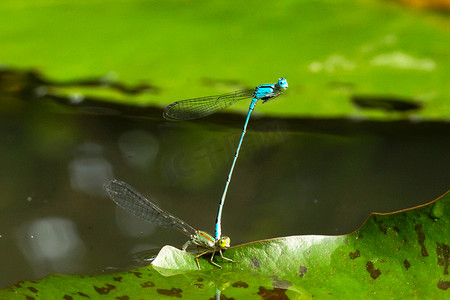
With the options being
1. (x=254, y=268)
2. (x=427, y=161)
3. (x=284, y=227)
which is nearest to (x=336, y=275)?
(x=254, y=268)

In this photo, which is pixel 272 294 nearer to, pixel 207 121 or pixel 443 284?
pixel 443 284

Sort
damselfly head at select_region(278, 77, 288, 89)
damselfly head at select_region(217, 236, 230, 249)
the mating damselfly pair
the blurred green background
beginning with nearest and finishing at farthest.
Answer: damselfly head at select_region(217, 236, 230, 249), the mating damselfly pair, damselfly head at select_region(278, 77, 288, 89), the blurred green background

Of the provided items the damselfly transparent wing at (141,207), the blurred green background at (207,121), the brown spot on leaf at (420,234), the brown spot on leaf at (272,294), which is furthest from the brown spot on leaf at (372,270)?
the damselfly transparent wing at (141,207)

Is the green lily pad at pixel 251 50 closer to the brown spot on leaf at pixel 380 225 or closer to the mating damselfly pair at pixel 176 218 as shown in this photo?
the mating damselfly pair at pixel 176 218

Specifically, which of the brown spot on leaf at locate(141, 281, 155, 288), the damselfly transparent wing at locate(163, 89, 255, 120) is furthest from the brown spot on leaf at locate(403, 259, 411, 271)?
the damselfly transparent wing at locate(163, 89, 255, 120)

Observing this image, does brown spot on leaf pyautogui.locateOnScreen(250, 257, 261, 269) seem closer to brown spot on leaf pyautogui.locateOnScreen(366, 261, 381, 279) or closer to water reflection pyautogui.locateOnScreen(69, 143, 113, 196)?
brown spot on leaf pyautogui.locateOnScreen(366, 261, 381, 279)

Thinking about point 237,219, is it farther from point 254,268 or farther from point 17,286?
point 17,286

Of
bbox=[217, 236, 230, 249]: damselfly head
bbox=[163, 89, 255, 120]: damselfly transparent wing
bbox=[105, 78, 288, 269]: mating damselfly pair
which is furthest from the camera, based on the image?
bbox=[163, 89, 255, 120]: damselfly transparent wing
